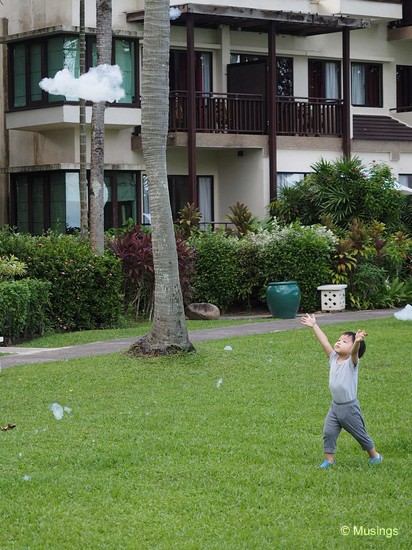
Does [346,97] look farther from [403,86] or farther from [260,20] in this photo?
[403,86]

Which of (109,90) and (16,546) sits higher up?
(109,90)

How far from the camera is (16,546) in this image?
269 inches

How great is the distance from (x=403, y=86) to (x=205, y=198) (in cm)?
809

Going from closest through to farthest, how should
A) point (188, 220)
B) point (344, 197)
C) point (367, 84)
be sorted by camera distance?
point (188, 220) < point (344, 197) < point (367, 84)

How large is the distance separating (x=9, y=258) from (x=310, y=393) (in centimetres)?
805

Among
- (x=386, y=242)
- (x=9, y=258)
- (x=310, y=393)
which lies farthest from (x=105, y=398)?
(x=386, y=242)

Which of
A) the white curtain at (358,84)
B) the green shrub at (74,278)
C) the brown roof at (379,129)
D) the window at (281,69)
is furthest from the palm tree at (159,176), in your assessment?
the white curtain at (358,84)

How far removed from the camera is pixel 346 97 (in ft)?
98.2

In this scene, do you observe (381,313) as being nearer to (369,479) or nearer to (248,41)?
(248,41)

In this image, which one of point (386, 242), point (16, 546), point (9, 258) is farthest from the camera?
point (386, 242)

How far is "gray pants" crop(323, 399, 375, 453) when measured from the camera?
8.47m

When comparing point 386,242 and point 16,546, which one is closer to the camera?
point 16,546

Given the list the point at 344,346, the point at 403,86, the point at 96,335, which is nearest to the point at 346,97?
the point at 403,86

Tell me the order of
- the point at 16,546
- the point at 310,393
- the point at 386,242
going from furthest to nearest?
the point at 386,242 → the point at 310,393 → the point at 16,546
